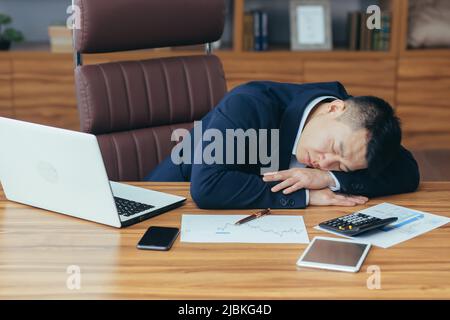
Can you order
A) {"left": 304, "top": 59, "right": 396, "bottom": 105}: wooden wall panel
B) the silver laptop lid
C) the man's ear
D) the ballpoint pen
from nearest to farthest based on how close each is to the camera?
the silver laptop lid < the ballpoint pen < the man's ear < {"left": 304, "top": 59, "right": 396, "bottom": 105}: wooden wall panel

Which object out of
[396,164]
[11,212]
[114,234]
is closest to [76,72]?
[11,212]

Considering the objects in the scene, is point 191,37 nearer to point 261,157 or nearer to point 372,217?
point 261,157

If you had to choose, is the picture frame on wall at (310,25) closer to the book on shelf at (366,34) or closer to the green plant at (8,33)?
the book on shelf at (366,34)

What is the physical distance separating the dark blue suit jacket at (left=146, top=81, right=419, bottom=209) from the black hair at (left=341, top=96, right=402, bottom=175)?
9 centimetres

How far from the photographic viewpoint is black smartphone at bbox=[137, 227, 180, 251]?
1.51 meters

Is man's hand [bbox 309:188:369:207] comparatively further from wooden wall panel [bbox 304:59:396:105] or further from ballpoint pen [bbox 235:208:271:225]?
wooden wall panel [bbox 304:59:396:105]

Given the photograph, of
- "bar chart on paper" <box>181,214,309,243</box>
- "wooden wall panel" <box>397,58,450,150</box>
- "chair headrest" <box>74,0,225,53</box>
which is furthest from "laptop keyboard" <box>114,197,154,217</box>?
"wooden wall panel" <box>397,58,450,150</box>

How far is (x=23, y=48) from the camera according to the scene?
3875 millimetres

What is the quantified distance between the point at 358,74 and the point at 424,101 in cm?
38

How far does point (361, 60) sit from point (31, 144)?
98.5 inches

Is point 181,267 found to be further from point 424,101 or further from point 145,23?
point 424,101

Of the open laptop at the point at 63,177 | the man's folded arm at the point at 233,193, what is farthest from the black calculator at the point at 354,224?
the open laptop at the point at 63,177
